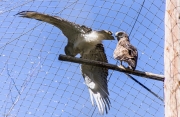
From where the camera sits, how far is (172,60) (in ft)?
7.04

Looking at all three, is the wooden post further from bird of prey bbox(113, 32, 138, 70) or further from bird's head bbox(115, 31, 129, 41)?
bird's head bbox(115, 31, 129, 41)

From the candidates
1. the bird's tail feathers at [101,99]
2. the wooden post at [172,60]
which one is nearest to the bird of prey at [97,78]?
the bird's tail feathers at [101,99]

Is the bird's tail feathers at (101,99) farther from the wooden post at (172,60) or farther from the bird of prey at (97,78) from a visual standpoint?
the wooden post at (172,60)

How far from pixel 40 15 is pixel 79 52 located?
611 millimetres

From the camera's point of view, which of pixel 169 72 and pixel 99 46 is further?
pixel 99 46

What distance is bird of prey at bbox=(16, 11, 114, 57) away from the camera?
3240 mm

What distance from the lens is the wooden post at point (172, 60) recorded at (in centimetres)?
205

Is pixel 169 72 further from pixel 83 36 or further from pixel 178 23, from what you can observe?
pixel 83 36

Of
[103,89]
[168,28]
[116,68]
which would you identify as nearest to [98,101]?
[103,89]

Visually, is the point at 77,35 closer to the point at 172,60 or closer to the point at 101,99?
the point at 101,99

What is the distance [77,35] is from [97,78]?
0.44 meters

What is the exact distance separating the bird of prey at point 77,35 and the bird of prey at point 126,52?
11 centimetres

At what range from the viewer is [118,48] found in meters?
3.19

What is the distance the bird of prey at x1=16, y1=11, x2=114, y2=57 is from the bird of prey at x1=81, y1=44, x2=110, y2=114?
74 mm
